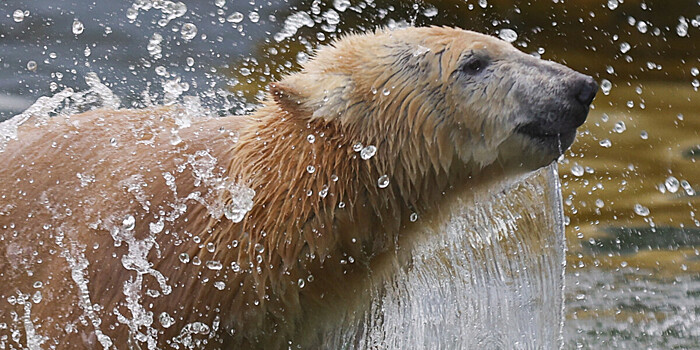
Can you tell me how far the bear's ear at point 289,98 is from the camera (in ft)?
8.55

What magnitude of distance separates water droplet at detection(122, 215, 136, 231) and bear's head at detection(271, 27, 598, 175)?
60 cm

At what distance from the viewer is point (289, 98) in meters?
2.63

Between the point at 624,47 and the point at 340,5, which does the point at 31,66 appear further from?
the point at 624,47

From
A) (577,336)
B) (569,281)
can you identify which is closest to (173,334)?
→ (577,336)

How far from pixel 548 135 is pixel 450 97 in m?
0.30

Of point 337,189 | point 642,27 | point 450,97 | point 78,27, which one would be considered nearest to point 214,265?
point 337,189

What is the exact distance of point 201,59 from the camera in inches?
236

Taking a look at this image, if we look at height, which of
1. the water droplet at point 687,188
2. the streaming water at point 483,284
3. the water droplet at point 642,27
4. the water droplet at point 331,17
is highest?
the streaming water at point 483,284

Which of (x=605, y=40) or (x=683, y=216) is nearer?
(x=683, y=216)

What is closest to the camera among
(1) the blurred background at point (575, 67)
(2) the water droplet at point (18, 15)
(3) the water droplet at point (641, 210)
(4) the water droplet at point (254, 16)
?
(1) the blurred background at point (575, 67)

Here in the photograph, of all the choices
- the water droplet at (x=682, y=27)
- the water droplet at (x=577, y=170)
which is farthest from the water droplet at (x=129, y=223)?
the water droplet at (x=682, y=27)

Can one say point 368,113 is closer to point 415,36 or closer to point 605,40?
point 415,36

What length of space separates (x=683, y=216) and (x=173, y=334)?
3.77 m

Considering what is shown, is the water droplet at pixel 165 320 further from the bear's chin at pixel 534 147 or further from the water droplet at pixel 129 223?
the bear's chin at pixel 534 147
